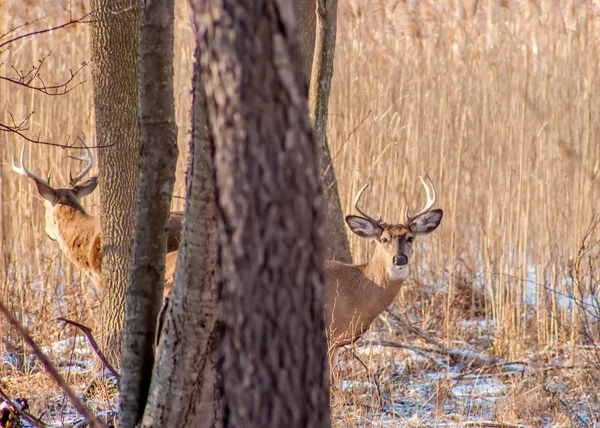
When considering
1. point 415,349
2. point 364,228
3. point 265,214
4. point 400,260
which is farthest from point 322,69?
point 265,214

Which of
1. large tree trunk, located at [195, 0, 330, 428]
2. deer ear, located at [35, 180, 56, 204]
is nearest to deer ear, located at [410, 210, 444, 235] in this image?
deer ear, located at [35, 180, 56, 204]

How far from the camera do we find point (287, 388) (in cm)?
157

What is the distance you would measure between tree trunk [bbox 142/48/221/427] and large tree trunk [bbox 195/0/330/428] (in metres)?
0.39

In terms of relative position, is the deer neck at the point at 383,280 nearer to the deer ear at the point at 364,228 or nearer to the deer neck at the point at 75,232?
the deer ear at the point at 364,228

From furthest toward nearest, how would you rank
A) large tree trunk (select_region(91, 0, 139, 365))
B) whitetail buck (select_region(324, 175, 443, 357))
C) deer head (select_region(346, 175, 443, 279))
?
deer head (select_region(346, 175, 443, 279)) < whitetail buck (select_region(324, 175, 443, 357)) < large tree trunk (select_region(91, 0, 139, 365))

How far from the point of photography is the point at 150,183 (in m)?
2.33

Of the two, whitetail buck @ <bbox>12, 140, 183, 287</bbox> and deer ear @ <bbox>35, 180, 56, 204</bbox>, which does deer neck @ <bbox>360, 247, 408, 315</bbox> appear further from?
deer ear @ <bbox>35, 180, 56, 204</bbox>

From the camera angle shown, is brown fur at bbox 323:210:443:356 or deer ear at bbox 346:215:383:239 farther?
deer ear at bbox 346:215:383:239

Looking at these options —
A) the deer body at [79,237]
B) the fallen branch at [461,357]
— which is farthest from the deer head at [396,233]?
the deer body at [79,237]

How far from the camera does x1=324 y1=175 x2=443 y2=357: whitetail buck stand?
466 cm

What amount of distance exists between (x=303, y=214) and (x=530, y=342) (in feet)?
14.1

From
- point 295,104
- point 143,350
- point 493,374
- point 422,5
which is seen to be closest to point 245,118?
point 295,104

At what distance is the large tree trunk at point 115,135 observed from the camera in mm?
3795

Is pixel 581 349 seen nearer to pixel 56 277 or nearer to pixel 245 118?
pixel 56 277
